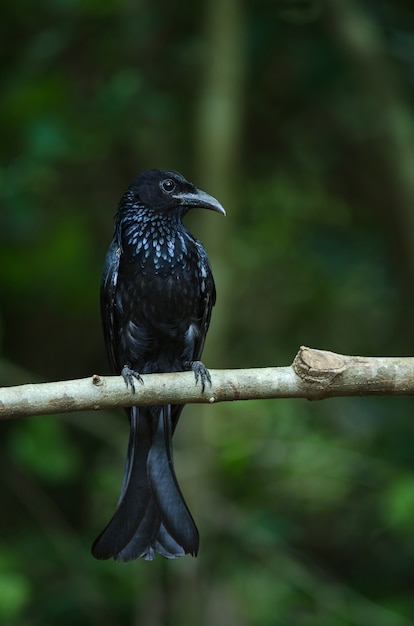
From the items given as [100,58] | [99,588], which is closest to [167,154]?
[100,58]

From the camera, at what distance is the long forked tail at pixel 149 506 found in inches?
143

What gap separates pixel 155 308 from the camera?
4.00 m

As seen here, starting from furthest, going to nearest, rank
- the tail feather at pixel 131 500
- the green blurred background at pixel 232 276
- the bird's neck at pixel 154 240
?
the green blurred background at pixel 232 276, the bird's neck at pixel 154 240, the tail feather at pixel 131 500

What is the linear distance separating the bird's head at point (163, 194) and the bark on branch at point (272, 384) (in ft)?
4.44

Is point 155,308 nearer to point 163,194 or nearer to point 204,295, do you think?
point 204,295

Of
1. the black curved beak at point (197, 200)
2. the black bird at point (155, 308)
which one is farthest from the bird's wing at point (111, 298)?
the black curved beak at point (197, 200)

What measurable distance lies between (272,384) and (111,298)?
4.04 feet

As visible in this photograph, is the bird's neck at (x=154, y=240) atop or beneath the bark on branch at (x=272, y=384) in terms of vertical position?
atop

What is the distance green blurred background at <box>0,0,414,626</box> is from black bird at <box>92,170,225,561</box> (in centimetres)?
53

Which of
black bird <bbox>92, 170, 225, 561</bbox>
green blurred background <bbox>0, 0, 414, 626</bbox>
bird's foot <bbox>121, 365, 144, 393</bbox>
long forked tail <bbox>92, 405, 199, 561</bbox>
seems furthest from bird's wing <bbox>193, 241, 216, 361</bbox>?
bird's foot <bbox>121, 365, 144, 393</bbox>

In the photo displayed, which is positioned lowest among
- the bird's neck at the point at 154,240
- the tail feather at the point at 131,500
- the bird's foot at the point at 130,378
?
the tail feather at the point at 131,500

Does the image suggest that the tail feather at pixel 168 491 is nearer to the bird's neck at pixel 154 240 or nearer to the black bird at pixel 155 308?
the black bird at pixel 155 308

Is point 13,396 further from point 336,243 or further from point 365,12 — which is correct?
point 365,12

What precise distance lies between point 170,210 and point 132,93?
920 millimetres
